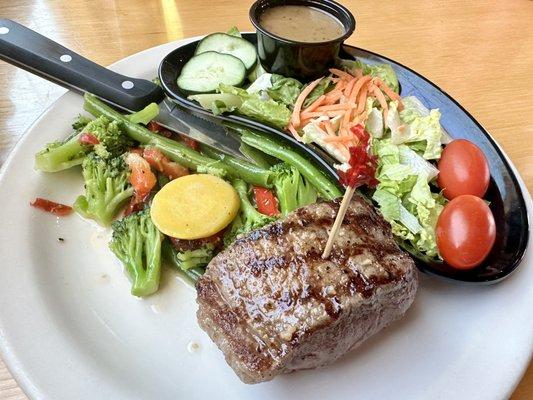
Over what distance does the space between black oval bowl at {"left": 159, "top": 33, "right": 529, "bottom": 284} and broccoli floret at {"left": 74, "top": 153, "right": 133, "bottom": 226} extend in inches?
21.1

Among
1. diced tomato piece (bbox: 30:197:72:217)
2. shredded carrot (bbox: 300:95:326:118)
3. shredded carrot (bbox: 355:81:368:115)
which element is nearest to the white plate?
diced tomato piece (bbox: 30:197:72:217)

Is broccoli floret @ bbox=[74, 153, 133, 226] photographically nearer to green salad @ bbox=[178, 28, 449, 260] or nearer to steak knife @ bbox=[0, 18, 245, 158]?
steak knife @ bbox=[0, 18, 245, 158]

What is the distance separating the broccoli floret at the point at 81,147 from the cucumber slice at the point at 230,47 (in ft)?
2.64

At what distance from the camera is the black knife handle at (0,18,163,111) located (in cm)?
273

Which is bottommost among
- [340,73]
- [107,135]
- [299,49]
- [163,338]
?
[163,338]

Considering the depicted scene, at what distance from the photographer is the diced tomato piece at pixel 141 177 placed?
2.50m

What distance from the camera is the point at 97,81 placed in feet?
9.05

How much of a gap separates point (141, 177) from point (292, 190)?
2.59ft

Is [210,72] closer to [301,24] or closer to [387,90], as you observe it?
[301,24]

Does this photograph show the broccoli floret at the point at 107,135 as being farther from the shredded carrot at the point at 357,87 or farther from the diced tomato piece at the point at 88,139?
the shredded carrot at the point at 357,87

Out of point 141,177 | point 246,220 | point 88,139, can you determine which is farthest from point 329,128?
point 88,139

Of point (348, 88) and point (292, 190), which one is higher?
point (348, 88)

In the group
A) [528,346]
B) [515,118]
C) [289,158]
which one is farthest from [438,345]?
[515,118]

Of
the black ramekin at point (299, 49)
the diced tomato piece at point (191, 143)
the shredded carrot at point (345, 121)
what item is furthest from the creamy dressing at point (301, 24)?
the diced tomato piece at point (191, 143)
